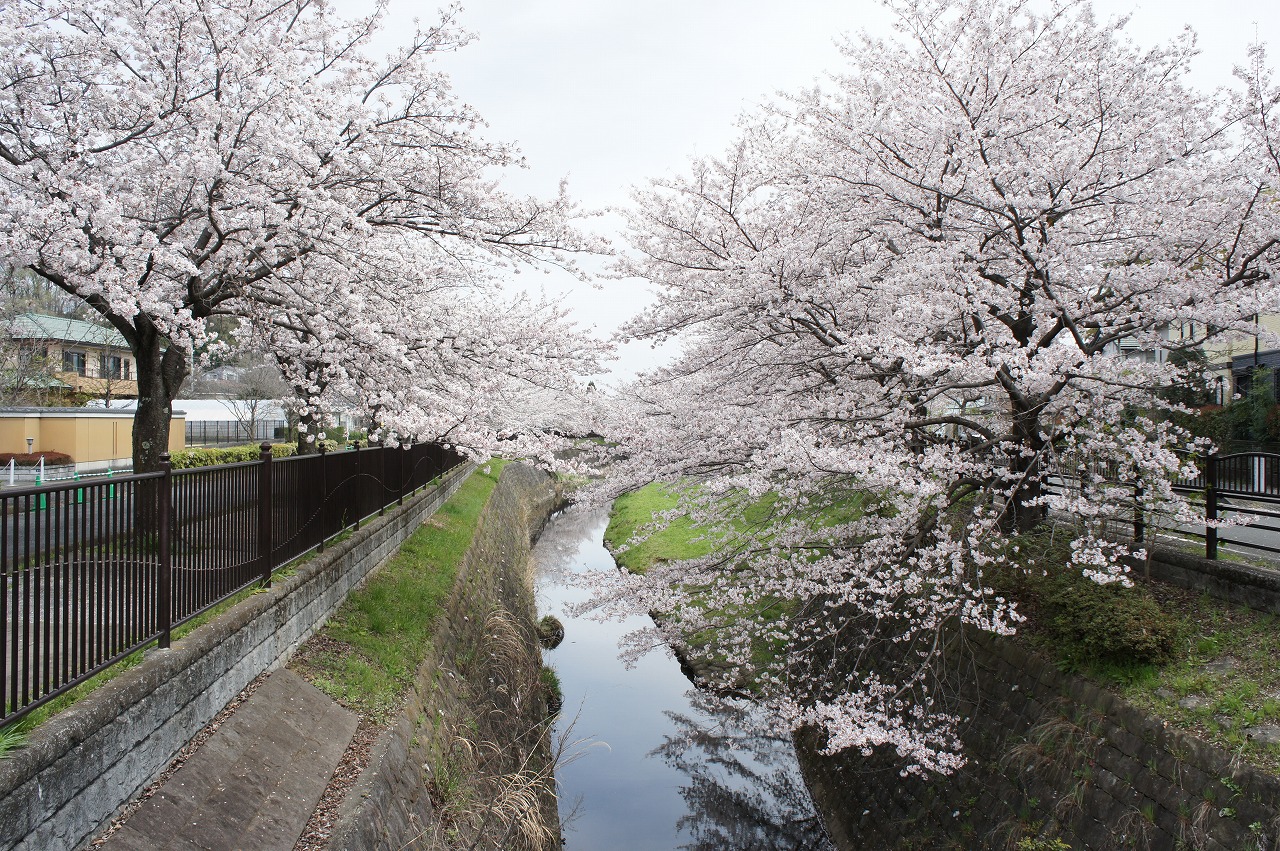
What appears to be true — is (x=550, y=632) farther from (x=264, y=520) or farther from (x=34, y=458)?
(x=34, y=458)

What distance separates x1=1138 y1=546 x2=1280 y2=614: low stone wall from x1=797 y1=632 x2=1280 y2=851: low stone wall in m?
1.91

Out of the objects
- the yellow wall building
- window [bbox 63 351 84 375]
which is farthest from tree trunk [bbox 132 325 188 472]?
window [bbox 63 351 84 375]

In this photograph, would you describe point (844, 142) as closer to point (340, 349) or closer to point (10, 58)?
point (340, 349)

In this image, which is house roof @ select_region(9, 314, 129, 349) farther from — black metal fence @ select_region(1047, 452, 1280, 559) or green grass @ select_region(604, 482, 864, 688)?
black metal fence @ select_region(1047, 452, 1280, 559)

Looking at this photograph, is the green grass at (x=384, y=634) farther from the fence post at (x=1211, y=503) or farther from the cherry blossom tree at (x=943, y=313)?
the fence post at (x=1211, y=503)

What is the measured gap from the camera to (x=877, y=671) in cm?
1023

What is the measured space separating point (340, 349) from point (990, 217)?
7.90m

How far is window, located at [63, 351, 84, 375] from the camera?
35094 mm

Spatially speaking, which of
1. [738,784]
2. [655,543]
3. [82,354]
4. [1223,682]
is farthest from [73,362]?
[1223,682]

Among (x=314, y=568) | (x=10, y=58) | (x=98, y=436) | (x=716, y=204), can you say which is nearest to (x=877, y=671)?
(x=716, y=204)

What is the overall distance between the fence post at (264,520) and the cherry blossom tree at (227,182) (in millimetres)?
1854

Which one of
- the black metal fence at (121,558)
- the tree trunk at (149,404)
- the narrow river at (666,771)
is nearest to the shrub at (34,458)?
the tree trunk at (149,404)

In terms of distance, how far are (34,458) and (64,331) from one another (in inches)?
615

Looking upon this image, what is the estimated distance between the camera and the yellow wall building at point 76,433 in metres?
25.0
